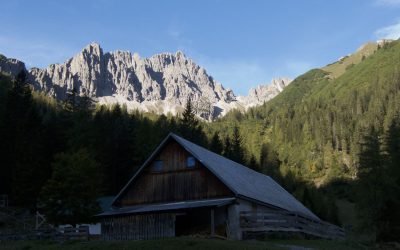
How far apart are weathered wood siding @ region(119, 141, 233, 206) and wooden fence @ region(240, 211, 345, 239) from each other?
2915mm

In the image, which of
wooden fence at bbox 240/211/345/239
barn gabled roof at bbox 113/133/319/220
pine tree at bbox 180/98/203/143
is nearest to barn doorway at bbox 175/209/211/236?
Answer: barn gabled roof at bbox 113/133/319/220

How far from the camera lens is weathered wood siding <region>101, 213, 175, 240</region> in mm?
36062

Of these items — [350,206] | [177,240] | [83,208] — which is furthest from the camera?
[350,206]

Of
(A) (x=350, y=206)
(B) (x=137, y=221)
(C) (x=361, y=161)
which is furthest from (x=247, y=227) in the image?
(A) (x=350, y=206)

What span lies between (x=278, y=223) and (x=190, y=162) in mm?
8133

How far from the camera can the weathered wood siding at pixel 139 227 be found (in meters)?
36.1

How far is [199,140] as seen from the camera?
295 ft

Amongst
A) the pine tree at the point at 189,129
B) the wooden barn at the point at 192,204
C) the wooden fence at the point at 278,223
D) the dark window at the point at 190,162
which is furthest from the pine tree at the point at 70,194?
the pine tree at the point at 189,129

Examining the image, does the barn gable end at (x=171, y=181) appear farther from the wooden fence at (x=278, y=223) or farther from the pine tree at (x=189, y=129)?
the pine tree at (x=189, y=129)

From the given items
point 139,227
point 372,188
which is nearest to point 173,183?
point 139,227

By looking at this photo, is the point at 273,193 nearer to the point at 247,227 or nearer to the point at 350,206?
the point at 247,227

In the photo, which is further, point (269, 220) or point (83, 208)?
point (83, 208)

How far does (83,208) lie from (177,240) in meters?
25.3

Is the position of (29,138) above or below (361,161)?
above
